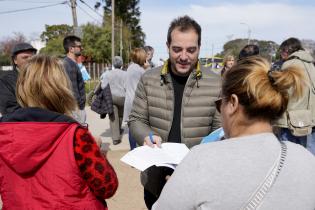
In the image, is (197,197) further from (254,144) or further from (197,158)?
(254,144)

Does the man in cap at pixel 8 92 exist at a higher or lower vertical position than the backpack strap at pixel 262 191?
lower

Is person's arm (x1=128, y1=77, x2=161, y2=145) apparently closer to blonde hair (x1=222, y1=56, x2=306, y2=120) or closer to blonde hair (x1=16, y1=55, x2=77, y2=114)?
blonde hair (x1=16, y1=55, x2=77, y2=114)

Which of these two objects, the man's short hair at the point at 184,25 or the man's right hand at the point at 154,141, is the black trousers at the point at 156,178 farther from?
the man's short hair at the point at 184,25

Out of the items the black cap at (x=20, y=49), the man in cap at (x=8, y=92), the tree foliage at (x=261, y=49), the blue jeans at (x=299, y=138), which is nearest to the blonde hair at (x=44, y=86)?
the tree foliage at (x=261, y=49)

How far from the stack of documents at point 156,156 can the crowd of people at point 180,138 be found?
0.25ft

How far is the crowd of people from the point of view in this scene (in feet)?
3.60

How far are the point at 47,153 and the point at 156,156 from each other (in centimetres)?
58

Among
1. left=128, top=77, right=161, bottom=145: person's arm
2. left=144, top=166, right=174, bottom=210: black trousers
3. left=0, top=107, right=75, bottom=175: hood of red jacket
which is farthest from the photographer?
left=128, top=77, right=161, bottom=145: person's arm

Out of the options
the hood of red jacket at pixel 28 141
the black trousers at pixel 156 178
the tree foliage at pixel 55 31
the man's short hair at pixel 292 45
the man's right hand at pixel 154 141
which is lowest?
the tree foliage at pixel 55 31

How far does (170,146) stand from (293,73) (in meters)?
0.91

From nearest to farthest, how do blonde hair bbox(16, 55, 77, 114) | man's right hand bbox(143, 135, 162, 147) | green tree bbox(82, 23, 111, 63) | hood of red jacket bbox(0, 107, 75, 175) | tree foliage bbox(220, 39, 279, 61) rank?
hood of red jacket bbox(0, 107, 75, 175)
blonde hair bbox(16, 55, 77, 114)
man's right hand bbox(143, 135, 162, 147)
tree foliage bbox(220, 39, 279, 61)
green tree bbox(82, 23, 111, 63)

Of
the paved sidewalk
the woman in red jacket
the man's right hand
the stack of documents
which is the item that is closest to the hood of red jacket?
the woman in red jacket

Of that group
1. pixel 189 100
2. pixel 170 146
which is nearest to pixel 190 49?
pixel 189 100

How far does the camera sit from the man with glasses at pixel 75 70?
437 centimetres
